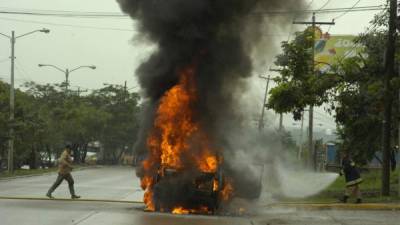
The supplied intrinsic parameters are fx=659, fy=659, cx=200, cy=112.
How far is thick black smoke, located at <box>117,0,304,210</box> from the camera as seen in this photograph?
1541cm

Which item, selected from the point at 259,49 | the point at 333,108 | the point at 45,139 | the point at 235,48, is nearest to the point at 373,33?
the point at 333,108

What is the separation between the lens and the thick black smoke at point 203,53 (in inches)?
607

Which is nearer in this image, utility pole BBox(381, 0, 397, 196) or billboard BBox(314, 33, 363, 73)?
utility pole BBox(381, 0, 397, 196)

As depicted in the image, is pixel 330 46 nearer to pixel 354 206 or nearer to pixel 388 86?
pixel 388 86

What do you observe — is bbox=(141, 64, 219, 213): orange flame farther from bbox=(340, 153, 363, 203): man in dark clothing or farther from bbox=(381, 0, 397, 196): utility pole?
bbox=(381, 0, 397, 196): utility pole

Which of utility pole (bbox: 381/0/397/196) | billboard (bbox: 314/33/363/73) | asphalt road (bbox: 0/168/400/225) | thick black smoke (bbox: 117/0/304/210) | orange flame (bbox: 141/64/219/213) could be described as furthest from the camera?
billboard (bbox: 314/33/363/73)

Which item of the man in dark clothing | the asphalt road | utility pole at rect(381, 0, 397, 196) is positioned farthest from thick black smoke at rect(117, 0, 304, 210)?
utility pole at rect(381, 0, 397, 196)

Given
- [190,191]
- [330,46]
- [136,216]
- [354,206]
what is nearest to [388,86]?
[354,206]

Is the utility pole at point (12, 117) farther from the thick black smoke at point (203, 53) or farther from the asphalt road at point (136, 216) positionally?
the thick black smoke at point (203, 53)

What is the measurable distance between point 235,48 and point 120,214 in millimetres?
4963

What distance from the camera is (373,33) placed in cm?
2217

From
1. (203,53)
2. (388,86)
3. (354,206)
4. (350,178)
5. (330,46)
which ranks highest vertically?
(330,46)

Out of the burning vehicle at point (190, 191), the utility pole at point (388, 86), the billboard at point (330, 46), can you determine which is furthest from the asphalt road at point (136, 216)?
the billboard at point (330, 46)

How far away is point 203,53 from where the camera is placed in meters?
15.6
